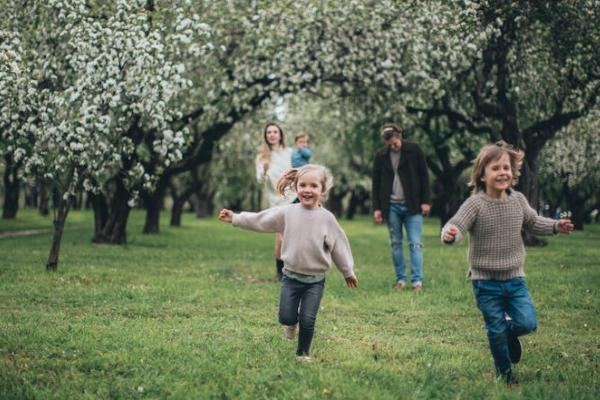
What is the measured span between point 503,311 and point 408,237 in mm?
5576

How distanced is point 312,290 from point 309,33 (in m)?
12.5

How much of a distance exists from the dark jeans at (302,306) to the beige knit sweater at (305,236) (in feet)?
0.48

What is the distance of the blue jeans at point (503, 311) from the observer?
591 centimetres

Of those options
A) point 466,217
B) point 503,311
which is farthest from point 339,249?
point 503,311

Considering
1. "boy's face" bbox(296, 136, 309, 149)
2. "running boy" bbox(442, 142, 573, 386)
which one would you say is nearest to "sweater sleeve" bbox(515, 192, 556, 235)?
"running boy" bbox(442, 142, 573, 386)

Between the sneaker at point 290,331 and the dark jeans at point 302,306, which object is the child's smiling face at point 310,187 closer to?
the dark jeans at point 302,306

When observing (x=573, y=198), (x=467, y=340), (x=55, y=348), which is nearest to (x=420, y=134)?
(x=573, y=198)

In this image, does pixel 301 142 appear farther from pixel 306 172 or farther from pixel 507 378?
pixel 507 378

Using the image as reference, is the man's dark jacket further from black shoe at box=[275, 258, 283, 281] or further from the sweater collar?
the sweater collar

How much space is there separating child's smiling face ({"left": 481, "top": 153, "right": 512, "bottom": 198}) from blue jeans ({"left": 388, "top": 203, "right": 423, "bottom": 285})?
5.44 metres

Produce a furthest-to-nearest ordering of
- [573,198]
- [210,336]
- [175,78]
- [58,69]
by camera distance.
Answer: [573,198] < [58,69] < [175,78] < [210,336]

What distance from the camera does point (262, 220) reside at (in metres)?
6.60

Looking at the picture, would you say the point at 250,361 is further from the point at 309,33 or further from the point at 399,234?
the point at 309,33

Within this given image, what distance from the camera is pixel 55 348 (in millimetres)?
6660
